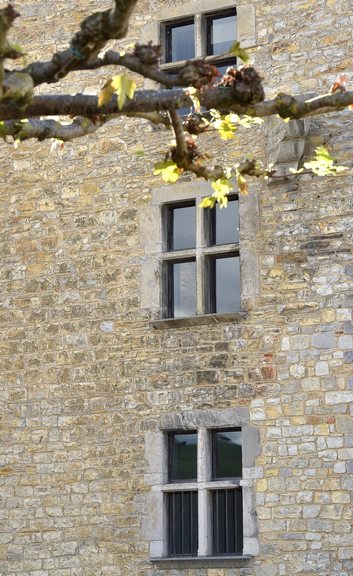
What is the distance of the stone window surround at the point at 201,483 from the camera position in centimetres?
1075

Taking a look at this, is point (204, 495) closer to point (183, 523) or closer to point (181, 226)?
point (183, 523)

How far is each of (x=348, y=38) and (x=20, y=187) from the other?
3.43 m

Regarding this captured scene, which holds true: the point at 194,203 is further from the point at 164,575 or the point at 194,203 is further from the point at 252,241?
the point at 164,575

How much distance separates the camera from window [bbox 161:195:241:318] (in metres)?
11.5

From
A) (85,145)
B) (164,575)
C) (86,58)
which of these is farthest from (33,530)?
(86,58)

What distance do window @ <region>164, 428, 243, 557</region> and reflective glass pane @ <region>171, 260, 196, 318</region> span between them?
43.8 inches

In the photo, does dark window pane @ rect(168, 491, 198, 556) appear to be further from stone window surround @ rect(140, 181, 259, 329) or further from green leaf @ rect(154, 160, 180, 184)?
green leaf @ rect(154, 160, 180, 184)

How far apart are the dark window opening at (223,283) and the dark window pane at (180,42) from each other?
203 centimetres

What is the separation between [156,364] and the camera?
37.4 ft

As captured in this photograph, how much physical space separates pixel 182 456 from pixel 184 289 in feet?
4.96

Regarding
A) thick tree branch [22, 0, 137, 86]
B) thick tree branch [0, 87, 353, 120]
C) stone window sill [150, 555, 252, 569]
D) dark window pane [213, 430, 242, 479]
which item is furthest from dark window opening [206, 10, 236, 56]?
thick tree branch [22, 0, 137, 86]

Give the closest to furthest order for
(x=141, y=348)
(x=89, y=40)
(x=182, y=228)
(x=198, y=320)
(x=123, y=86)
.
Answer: (x=123, y=86) → (x=89, y=40) → (x=198, y=320) → (x=141, y=348) → (x=182, y=228)

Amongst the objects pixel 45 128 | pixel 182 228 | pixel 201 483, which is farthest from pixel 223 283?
pixel 45 128

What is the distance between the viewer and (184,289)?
11.7m
